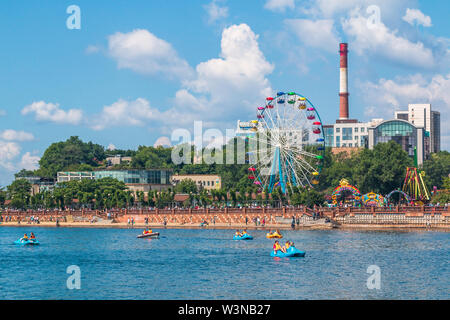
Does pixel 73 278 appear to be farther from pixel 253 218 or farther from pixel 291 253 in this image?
pixel 253 218

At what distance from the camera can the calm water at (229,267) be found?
5700 cm

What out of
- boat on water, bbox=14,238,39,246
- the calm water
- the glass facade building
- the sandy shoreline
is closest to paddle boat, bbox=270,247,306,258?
the calm water

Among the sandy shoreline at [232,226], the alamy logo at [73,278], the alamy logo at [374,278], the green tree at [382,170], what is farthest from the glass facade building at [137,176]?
the alamy logo at [374,278]

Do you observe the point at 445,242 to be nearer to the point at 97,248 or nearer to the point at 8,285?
the point at 97,248

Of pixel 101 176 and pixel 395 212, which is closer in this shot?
pixel 395 212

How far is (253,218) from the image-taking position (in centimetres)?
12556

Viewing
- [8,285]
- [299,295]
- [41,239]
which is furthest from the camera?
[41,239]

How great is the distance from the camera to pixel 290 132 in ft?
404

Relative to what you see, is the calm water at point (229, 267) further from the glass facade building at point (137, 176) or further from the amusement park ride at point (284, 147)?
the glass facade building at point (137, 176)

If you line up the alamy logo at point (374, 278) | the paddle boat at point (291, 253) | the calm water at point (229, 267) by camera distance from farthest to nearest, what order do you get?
the paddle boat at point (291, 253) → the alamy logo at point (374, 278) → the calm water at point (229, 267)

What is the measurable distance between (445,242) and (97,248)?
147 feet

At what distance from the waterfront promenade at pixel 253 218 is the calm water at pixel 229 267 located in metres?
7.38
